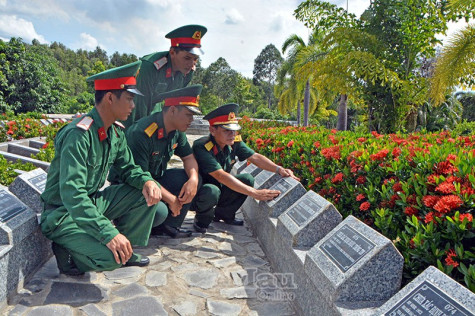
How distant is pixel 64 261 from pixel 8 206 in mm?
558

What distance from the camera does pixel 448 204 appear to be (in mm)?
2047

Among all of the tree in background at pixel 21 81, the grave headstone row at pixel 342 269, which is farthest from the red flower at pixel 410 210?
the tree in background at pixel 21 81

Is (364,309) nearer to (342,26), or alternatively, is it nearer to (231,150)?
(231,150)

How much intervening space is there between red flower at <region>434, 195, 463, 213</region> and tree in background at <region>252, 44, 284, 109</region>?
51.6m

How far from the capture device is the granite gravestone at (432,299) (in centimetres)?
146

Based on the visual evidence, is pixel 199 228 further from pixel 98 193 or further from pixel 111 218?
pixel 98 193

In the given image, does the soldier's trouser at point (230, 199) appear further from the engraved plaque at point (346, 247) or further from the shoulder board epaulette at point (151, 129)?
the engraved plaque at point (346, 247)

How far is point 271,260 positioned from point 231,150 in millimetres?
1376

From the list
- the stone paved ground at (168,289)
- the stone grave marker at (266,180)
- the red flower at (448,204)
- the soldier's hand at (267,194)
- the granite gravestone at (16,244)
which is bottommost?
the stone paved ground at (168,289)

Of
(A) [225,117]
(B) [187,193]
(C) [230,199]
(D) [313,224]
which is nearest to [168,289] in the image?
(B) [187,193]

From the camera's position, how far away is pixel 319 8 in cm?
1086

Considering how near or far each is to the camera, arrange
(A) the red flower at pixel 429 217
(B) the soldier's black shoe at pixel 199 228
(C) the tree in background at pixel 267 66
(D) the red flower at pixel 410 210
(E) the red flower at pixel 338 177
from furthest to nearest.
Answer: (C) the tree in background at pixel 267 66 → (B) the soldier's black shoe at pixel 199 228 → (E) the red flower at pixel 338 177 → (D) the red flower at pixel 410 210 → (A) the red flower at pixel 429 217

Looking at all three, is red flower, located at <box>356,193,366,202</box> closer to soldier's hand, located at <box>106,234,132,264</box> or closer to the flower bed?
the flower bed

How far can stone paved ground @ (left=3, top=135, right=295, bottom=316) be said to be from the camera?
8.13ft
